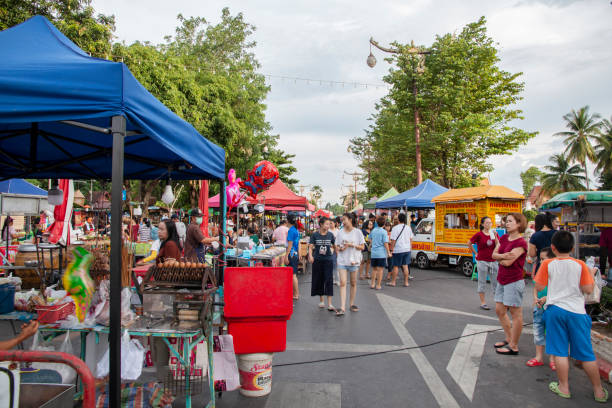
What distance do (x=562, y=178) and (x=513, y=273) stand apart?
57673mm

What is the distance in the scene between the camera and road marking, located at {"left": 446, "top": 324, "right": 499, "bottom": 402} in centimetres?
448

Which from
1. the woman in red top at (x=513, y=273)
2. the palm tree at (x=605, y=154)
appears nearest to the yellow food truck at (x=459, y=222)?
the woman in red top at (x=513, y=273)

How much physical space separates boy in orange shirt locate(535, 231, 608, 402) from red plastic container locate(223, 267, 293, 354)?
113 inches

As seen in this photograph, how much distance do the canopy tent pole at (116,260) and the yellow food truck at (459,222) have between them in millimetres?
11899

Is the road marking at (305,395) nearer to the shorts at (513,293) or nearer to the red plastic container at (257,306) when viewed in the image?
the red plastic container at (257,306)

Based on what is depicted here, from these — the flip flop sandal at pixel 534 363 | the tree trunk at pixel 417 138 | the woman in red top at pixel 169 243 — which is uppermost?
the tree trunk at pixel 417 138

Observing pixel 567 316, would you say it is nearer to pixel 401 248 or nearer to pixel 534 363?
pixel 534 363

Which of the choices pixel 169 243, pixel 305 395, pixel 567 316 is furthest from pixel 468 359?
pixel 169 243

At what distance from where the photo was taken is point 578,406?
3877mm

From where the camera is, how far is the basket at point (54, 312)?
11.2ft

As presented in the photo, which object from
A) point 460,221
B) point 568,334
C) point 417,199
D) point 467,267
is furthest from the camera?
point 417,199

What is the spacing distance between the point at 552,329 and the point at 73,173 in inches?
262

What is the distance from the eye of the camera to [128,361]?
313cm

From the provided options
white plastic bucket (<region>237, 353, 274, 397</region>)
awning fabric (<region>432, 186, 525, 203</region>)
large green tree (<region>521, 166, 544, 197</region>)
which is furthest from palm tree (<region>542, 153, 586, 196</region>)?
white plastic bucket (<region>237, 353, 274, 397</region>)
